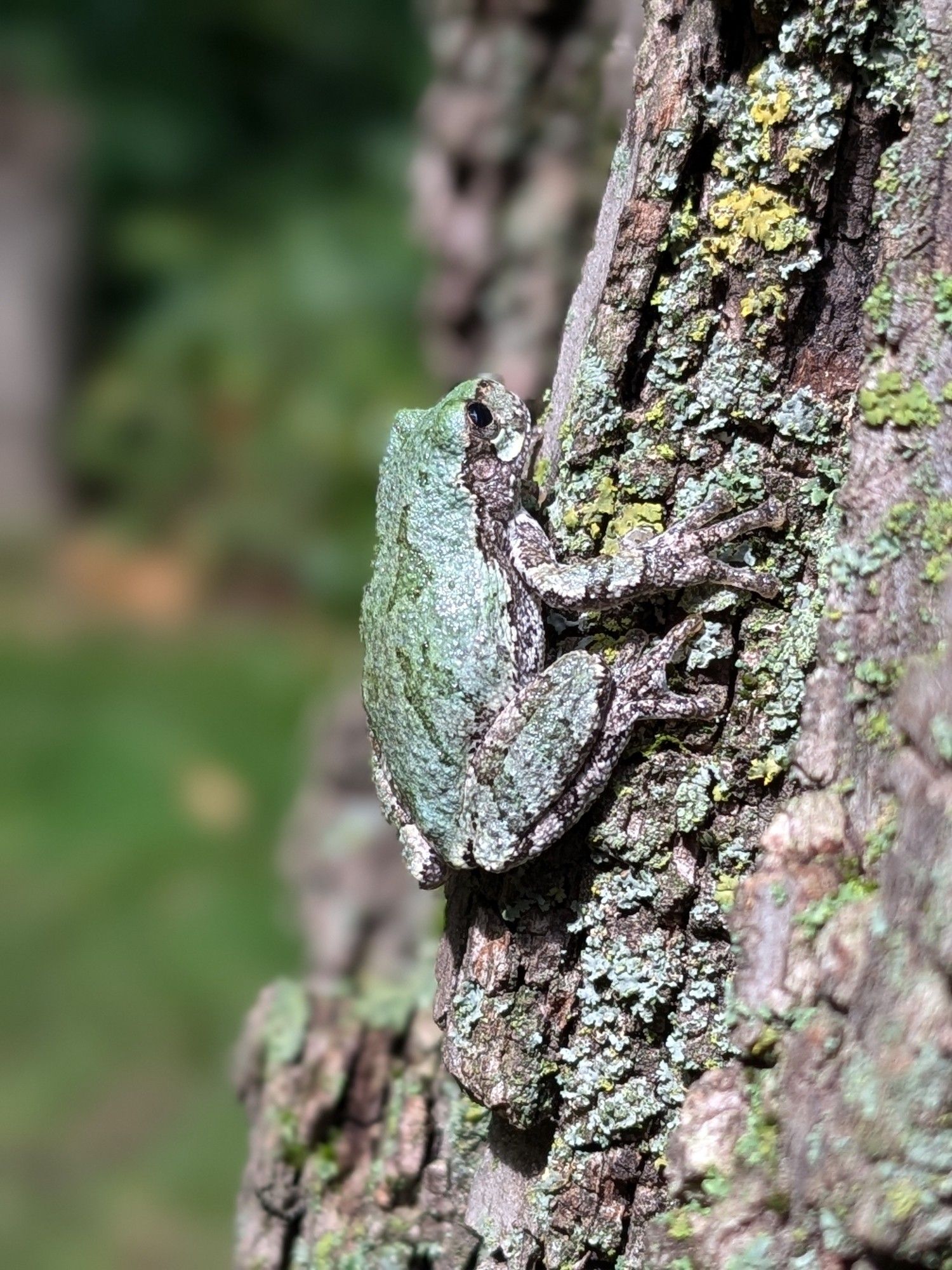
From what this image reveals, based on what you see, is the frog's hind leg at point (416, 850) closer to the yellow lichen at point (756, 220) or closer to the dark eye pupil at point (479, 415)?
the dark eye pupil at point (479, 415)

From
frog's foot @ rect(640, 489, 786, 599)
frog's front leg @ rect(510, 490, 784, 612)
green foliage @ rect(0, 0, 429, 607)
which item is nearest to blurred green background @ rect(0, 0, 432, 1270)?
green foliage @ rect(0, 0, 429, 607)

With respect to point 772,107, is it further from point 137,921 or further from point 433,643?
point 137,921

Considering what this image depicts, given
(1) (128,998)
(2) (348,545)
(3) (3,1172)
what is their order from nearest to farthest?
(3) (3,1172) < (1) (128,998) < (2) (348,545)

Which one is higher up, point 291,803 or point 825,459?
point 291,803

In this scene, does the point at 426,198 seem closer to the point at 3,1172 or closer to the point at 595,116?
the point at 595,116

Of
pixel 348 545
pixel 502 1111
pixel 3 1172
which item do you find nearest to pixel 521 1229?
pixel 502 1111
